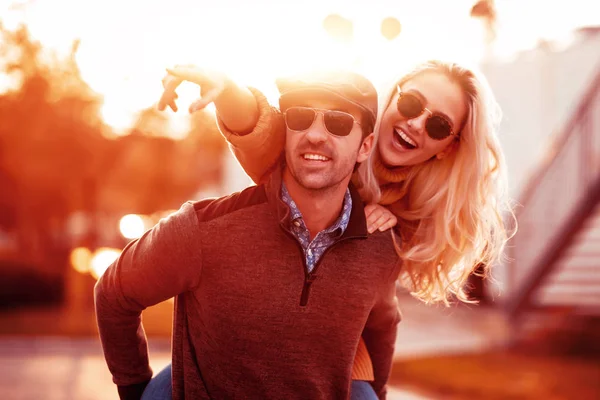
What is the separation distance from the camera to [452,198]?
334 cm

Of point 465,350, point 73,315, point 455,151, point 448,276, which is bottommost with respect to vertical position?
point 465,350

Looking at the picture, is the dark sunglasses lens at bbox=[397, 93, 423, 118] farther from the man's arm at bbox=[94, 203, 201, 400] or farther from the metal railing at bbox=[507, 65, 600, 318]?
the metal railing at bbox=[507, 65, 600, 318]

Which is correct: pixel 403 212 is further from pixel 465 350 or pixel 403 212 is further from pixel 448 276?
pixel 465 350

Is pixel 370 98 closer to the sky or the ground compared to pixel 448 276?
closer to the sky

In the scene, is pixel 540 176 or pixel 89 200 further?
pixel 89 200

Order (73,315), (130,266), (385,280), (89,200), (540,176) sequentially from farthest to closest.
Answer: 1. (89,200)
2. (73,315)
3. (540,176)
4. (385,280)
5. (130,266)

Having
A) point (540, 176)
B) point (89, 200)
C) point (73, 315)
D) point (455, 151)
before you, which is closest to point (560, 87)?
point (540, 176)

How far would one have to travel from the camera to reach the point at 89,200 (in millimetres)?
17578

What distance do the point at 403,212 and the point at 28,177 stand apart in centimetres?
1583

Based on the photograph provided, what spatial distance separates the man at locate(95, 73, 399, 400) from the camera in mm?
→ 2750

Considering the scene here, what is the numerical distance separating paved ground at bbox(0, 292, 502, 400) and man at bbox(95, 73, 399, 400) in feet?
9.66

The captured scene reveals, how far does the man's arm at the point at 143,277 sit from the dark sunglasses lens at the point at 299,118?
453mm

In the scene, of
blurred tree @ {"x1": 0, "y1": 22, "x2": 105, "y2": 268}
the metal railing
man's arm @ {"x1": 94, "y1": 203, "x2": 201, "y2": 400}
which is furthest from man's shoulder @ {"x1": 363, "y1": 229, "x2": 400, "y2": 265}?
blurred tree @ {"x1": 0, "y1": 22, "x2": 105, "y2": 268}

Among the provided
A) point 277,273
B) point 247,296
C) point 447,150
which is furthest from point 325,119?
point 447,150
